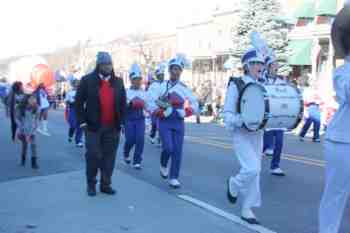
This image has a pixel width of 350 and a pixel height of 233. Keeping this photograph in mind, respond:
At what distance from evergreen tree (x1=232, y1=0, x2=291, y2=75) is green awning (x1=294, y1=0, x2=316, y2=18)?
1.61m

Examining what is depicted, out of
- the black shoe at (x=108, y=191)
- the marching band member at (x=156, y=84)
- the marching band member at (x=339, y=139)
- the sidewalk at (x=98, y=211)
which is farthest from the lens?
the marching band member at (x=156, y=84)

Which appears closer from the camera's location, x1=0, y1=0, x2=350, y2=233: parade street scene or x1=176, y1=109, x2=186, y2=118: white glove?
x1=0, y1=0, x2=350, y2=233: parade street scene

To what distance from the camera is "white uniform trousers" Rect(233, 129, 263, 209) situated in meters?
6.39

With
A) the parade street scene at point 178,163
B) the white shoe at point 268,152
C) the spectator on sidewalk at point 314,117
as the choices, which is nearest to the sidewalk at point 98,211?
the parade street scene at point 178,163

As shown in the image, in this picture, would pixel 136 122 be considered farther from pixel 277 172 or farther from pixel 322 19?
pixel 322 19

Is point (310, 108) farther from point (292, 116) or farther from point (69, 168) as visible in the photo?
point (292, 116)

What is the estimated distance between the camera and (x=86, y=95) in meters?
7.83

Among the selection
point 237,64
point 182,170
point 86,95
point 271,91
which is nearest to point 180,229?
point 271,91

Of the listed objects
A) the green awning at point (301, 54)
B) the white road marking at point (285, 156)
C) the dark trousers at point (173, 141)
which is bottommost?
the white road marking at point (285, 156)

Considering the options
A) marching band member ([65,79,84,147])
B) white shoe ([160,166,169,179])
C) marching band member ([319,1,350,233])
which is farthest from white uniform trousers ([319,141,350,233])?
marching band member ([65,79,84,147])

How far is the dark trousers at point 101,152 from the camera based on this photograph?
7895 millimetres

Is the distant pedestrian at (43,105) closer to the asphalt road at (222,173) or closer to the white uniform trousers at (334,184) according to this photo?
the asphalt road at (222,173)

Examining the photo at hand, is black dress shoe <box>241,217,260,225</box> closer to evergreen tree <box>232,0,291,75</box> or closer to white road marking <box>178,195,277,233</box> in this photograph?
white road marking <box>178,195,277,233</box>

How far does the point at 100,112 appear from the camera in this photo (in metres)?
7.84
